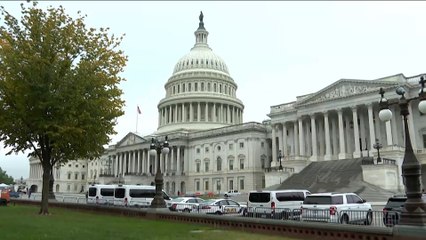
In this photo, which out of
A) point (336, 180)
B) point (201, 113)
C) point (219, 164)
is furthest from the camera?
point (201, 113)

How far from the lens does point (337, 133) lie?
76.1 m

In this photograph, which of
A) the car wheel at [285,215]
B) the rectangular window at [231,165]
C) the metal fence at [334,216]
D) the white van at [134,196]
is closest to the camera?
the metal fence at [334,216]

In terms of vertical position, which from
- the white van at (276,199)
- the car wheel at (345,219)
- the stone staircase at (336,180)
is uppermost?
the stone staircase at (336,180)

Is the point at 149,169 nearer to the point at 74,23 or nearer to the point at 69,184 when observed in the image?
the point at 69,184

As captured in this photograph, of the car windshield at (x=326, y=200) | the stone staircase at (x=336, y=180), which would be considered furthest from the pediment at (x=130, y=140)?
the car windshield at (x=326, y=200)

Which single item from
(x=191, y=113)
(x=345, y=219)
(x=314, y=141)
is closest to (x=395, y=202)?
(x=345, y=219)

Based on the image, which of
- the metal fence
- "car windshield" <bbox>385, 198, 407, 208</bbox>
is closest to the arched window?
the metal fence

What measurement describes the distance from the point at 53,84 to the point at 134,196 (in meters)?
19.9

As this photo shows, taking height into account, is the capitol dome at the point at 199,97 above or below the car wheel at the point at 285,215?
above

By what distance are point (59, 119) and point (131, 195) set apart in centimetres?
1766

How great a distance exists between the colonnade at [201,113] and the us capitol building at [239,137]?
0.31m

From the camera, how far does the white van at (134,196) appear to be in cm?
4688

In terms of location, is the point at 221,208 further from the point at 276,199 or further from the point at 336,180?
the point at 336,180

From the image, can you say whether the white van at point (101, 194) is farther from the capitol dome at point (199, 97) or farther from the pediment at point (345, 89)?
the capitol dome at point (199, 97)
